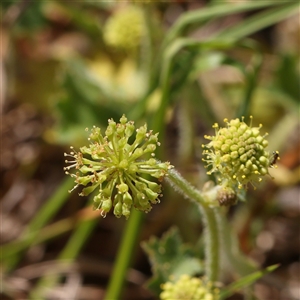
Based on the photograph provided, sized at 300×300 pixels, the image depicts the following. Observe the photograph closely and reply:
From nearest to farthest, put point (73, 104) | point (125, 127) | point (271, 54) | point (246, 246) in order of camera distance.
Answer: point (125, 127) < point (246, 246) < point (73, 104) < point (271, 54)

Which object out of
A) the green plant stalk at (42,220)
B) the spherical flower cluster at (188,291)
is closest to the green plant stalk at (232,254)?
the spherical flower cluster at (188,291)

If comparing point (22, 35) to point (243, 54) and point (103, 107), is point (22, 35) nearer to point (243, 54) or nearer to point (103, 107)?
point (103, 107)

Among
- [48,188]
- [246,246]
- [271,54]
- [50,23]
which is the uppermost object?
[50,23]

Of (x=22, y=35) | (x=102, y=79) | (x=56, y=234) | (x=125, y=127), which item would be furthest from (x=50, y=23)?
(x=125, y=127)

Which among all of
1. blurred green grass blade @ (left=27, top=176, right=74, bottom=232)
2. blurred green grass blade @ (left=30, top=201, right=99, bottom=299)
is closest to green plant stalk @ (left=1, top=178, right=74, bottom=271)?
blurred green grass blade @ (left=27, top=176, right=74, bottom=232)

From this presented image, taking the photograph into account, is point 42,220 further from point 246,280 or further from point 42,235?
point 246,280

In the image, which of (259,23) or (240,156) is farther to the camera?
(259,23)

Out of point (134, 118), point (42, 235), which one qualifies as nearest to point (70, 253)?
point (42, 235)

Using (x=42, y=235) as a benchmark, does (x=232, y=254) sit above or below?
below

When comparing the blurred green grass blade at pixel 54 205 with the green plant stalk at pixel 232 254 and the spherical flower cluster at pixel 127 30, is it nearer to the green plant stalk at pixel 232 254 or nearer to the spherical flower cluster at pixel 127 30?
the spherical flower cluster at pixel 127 30
